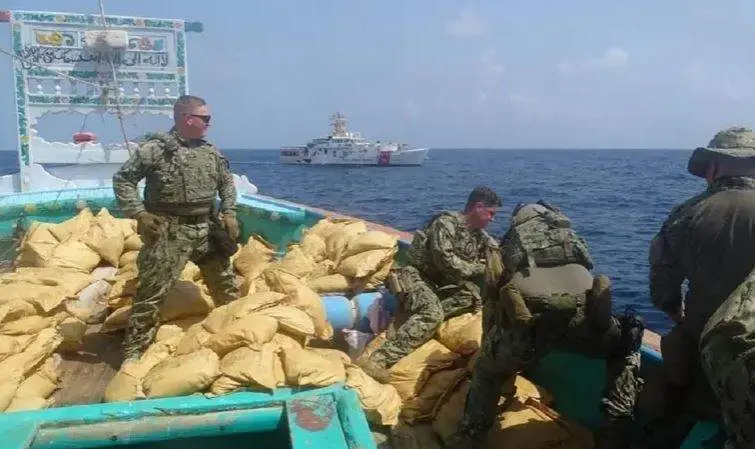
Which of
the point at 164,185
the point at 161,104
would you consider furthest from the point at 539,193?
the point at 164,185

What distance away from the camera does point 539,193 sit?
3478 cm

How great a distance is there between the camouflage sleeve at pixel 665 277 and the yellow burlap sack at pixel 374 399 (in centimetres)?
161

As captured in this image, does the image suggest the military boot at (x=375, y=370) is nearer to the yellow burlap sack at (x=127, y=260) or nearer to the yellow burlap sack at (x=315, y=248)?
the yellow burlap sack at (x=315, y=248)

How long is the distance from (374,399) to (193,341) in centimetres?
114

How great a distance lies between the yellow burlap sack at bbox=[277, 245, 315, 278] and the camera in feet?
18.4

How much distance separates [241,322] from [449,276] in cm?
168

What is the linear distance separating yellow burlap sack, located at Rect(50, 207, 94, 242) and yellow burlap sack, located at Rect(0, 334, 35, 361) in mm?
2260

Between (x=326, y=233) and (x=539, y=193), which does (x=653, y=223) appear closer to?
(x=539, y=193)

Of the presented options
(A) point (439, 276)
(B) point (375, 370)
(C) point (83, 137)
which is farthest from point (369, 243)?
(C) point (83, 137)

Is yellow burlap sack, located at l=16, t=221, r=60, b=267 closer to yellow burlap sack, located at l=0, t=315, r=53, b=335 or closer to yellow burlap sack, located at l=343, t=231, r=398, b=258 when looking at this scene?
yellow burlap sack, located at l=0, t=315, r=53, b=335

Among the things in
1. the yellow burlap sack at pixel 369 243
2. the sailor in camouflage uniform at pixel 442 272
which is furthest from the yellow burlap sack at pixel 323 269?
the sailor in camouflage uniform at pixel 442 272

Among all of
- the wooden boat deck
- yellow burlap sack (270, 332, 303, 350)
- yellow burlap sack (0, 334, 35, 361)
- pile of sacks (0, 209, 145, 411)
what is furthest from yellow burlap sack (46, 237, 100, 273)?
yellow burlap sack (270, 332, 303, 350)

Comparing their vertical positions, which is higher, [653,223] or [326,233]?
[326,233]

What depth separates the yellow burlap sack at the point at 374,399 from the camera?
11.4 ft
